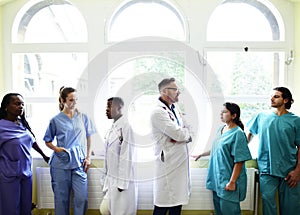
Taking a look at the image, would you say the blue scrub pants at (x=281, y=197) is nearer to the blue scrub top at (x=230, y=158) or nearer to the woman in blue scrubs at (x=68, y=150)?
the blue scrub top at (x=230, y=158)

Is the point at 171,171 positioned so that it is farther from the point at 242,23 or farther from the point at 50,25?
the point at 50,25

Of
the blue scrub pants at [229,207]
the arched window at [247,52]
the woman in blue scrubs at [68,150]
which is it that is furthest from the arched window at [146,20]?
the blue scrub pants at [229,207]

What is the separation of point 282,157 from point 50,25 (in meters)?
2.29

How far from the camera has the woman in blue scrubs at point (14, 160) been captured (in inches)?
78.1

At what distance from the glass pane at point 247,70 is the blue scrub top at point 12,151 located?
1.66 meters

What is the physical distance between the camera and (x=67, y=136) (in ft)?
7.06

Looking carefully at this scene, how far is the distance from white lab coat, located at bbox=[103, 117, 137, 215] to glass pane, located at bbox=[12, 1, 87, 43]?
3.61 feet

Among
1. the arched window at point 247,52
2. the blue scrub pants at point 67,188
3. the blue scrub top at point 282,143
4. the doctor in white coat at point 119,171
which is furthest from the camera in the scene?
the arched window at point 247,52

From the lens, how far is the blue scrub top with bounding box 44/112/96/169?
2.14 m

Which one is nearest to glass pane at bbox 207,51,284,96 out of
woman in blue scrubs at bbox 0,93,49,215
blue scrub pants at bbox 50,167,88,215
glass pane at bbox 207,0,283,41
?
glass pane at bbox 207,0,283,41

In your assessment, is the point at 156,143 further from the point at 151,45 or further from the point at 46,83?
the point at 46,83

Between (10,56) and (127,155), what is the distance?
1514 mm

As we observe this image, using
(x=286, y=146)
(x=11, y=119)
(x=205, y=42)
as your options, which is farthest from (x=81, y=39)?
(x=286, y=146)

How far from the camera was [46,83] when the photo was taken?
257cm
